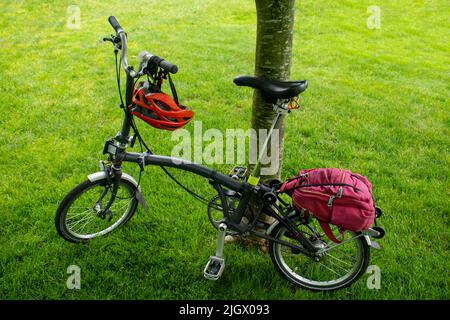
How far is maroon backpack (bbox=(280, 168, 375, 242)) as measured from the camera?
2.82 meters

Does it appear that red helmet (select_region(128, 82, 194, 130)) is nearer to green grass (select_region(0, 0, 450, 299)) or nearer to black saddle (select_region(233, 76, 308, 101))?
black saddle (select_region(233, 76, 308, 101))

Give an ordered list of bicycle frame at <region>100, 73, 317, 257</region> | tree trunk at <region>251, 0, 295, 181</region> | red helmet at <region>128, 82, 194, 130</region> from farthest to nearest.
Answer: bicycle frame at <region>100, 73, 317, 257</region>
tree trunk at <region>251, 0, 295, 181</region>
red helmet at <region>128, 82, 194, 130</region>

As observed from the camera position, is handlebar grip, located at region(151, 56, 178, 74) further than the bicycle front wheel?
No

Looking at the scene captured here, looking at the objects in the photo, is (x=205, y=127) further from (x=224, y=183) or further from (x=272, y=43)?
(x=272, y=43)

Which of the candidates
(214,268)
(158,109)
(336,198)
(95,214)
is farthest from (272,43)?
(95,214)

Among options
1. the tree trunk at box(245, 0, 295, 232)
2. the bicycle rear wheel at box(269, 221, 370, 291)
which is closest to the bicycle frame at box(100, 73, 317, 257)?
the bicycle rear wheel at box(269, 221, 370, 291)

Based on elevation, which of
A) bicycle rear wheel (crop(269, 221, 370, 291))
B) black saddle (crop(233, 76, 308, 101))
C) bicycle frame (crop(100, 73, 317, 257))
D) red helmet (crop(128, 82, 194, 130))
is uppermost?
black saddle (crop(233, 76, 308, 101))

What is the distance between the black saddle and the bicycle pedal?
143cm

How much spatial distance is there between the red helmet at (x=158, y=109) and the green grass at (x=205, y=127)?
54.4 inches

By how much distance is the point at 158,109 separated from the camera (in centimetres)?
273

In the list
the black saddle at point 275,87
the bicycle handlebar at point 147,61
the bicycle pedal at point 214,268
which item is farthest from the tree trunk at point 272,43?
the bicycle pedal at point 214,268

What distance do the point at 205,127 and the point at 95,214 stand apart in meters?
2.34

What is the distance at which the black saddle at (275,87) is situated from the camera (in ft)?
9.16

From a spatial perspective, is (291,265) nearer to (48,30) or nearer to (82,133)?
(82,133)
